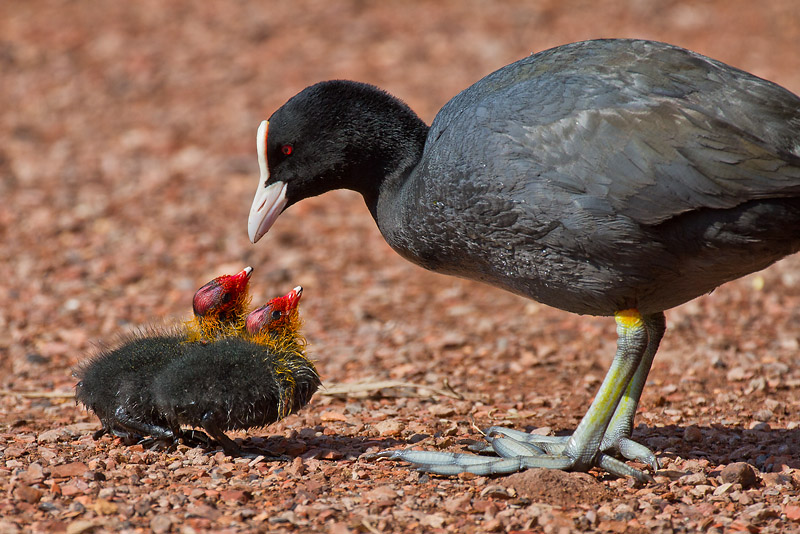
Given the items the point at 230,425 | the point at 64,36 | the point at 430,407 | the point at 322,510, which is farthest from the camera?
the point at 64,36

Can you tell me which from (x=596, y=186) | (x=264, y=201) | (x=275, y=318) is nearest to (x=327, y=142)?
(x=264, y=201)

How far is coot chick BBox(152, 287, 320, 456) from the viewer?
388 cm

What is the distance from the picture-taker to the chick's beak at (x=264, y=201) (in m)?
4.36

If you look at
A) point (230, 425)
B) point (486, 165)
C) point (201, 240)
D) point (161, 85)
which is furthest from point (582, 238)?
point (161, 85)

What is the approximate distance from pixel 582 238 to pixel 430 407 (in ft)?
5.39

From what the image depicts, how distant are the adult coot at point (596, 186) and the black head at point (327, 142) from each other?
0.01m

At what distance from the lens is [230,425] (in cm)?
396

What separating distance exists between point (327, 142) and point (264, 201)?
16.3 inches

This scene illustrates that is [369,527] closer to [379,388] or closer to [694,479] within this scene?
[694,479]

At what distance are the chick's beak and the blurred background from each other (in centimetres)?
142

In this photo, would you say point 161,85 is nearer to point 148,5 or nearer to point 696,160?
point 148,5

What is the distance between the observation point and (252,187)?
8.38 m

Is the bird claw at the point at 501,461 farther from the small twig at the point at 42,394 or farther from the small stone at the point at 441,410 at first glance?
the small twig at the point at 42,394

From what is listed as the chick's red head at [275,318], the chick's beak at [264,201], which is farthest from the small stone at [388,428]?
the chick's beak at [264,201]
